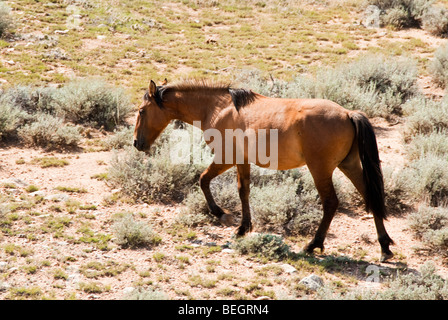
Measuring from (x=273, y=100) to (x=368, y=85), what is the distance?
6.21 meters

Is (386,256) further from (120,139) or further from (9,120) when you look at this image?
(9,120)

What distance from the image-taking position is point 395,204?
8.32m

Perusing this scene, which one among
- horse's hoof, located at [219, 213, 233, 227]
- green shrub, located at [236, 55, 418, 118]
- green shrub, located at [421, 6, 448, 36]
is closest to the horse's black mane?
horse's hoof, located at [219, 213, 233, 227]

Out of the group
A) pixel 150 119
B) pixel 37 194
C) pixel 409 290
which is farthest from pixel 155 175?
pixel 409 290

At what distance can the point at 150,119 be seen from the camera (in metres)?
7.59

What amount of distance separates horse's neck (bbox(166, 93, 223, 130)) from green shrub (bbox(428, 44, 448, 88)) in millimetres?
7959

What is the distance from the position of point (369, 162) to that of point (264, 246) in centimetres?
169

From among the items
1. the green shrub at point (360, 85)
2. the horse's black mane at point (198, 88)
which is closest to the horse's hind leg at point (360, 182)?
the horse's black mane at point (198, 88)

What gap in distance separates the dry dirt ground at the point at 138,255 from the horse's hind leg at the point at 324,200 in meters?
0.20

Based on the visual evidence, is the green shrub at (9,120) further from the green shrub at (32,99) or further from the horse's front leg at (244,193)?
the horse's front leg at (244,193)

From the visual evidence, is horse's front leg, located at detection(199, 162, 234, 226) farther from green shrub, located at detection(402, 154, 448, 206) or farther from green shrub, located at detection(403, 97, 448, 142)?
green shrub, located at detection(403, 97, 448, 142)

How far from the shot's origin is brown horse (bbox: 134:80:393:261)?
20.7 ft

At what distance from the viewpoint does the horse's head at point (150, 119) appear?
24.7 feet

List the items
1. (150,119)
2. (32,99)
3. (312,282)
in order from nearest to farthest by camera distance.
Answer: (312,282) < (150,119) < (32,99)
